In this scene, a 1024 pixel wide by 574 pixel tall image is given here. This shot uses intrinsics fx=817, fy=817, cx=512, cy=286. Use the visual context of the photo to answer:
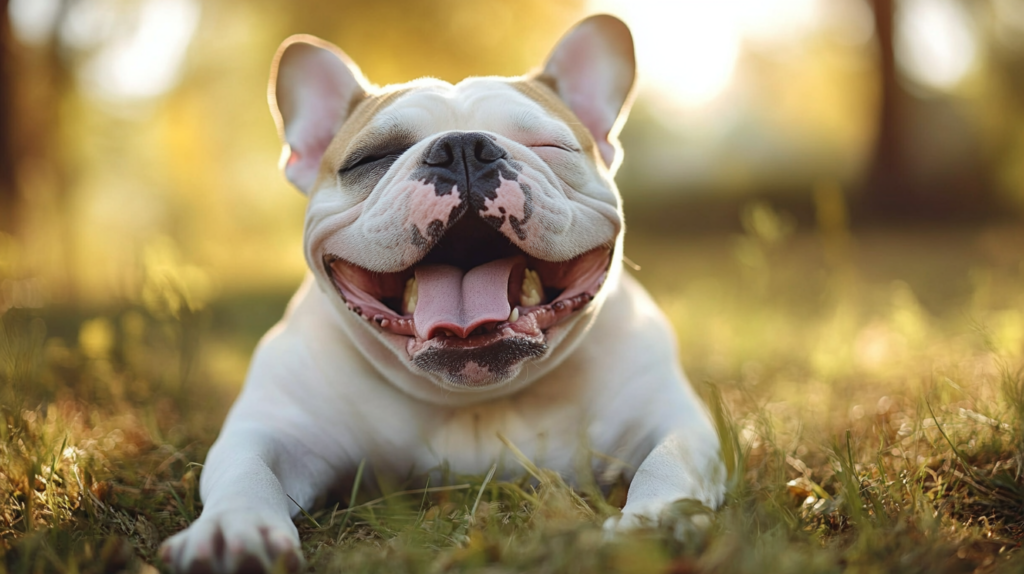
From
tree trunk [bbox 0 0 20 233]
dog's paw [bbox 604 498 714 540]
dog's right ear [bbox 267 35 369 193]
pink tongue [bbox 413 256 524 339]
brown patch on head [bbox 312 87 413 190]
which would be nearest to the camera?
dog's paw [bbox 604 498 714 540]

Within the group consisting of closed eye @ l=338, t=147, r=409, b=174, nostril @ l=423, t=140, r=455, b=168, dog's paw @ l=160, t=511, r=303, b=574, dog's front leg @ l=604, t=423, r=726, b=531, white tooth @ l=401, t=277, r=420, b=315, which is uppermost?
nostril @ l=423, t=140, r=455, b=168

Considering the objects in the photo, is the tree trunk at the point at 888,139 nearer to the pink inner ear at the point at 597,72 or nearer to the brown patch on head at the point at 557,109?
the pink inner ear at the point at 597,72

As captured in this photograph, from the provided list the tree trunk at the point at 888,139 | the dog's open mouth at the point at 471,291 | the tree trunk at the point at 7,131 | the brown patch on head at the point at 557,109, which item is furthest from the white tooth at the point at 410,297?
the tree trunk at the point at 888,139

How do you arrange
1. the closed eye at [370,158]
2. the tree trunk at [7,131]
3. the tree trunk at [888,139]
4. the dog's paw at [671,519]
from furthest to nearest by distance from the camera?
the tree trunk at [888,139], the tree trunk at [7,131], the closed eye at [370,158], the dog's paw at [671,519]

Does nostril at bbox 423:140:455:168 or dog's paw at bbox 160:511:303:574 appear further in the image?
nostril at bbox 423:140:455:168

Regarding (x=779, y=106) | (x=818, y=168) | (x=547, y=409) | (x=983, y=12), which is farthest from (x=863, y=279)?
(x=779, y=106)

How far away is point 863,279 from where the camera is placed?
7551 mm

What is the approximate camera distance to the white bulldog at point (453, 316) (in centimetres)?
214

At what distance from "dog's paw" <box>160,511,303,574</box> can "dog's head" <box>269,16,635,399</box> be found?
611 mm

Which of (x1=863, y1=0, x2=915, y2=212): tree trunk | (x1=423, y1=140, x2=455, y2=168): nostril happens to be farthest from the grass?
(x1=863, y1=0, x2=915, y2=212): tree trunk

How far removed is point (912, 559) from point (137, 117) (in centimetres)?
1555

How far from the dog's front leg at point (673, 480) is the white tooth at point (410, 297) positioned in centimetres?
77

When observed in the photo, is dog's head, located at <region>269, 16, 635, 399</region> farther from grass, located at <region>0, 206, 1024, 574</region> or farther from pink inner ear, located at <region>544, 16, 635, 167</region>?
grass, located at <region>0, 206, 1024, 574</region>

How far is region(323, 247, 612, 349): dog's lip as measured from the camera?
2.14 m
